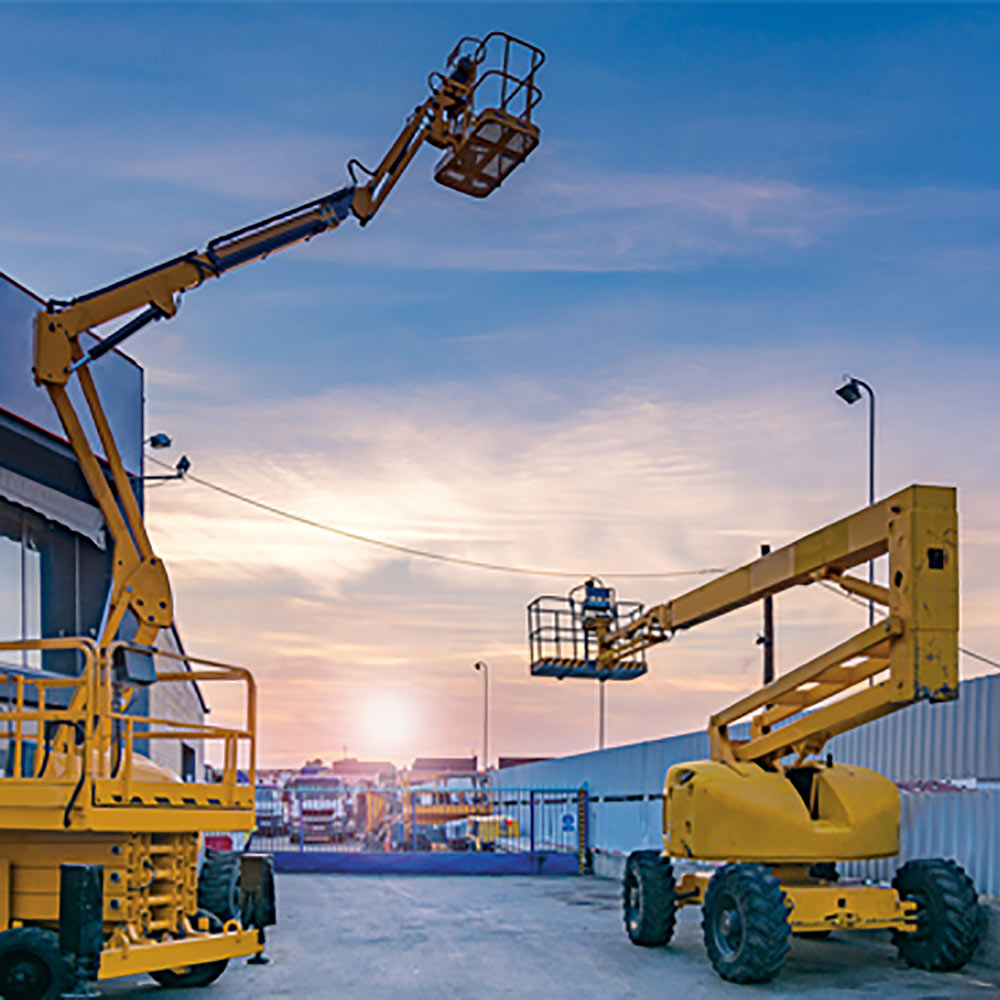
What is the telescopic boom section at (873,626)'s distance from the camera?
40.4ft

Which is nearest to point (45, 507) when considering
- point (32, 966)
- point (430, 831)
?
point (32, 966)

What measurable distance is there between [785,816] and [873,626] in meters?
2.29

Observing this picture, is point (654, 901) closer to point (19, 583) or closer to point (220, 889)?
point (220, 889)

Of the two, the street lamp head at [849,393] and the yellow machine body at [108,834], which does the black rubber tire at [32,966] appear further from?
the street lamp head at [849,393]

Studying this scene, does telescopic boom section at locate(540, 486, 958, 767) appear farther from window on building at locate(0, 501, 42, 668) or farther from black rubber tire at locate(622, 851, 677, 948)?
window on building at locate(0, 501, 42, 668)

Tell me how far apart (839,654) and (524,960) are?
15.9 ft

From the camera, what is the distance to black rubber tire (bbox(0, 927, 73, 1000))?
10.0 m

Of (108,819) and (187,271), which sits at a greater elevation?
(187,271)

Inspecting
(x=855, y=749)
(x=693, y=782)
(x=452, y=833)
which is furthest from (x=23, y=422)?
(x=452, y=833)

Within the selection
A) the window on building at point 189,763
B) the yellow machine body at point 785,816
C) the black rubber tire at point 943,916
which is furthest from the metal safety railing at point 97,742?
the window on building at point 189,763

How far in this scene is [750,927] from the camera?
12.5m

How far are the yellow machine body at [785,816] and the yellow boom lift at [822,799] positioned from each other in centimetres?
1

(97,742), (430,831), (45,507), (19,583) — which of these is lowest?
(430,831)

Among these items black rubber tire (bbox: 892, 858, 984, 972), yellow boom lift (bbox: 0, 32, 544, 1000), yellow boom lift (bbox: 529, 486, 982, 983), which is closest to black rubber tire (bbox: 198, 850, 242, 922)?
yellow boom lift (bbox: 0, 32, 544, 1000)
